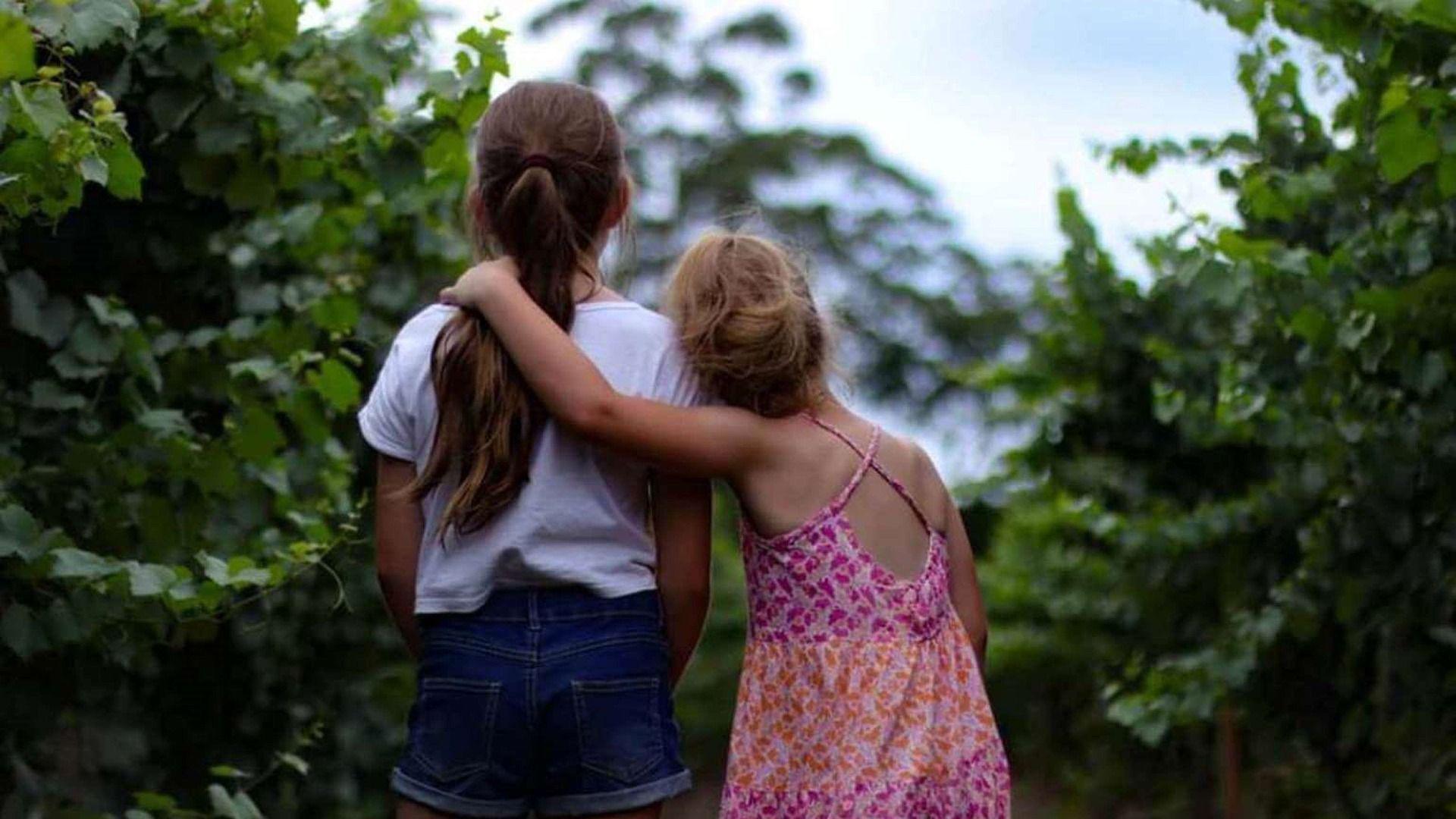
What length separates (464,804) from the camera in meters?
3.08

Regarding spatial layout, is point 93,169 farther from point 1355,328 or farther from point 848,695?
point 1355,328

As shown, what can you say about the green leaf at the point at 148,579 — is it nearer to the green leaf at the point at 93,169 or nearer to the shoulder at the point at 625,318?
the green leaf at the point at 93,169

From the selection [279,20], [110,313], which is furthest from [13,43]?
[110,313]

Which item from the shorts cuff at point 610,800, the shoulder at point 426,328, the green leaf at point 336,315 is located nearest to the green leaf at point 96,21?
the shoulder at point 426,328

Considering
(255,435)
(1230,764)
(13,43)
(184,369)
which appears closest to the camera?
(13,43)

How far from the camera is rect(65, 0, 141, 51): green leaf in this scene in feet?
10.6

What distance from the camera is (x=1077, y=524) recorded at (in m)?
7.52

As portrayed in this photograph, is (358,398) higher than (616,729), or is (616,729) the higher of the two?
(358,398)

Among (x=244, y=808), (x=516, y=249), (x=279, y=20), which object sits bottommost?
(x=244, y=808)

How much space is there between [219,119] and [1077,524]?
392 centimetres

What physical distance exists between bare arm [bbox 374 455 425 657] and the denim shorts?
15cm

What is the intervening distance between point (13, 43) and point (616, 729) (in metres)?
1.12

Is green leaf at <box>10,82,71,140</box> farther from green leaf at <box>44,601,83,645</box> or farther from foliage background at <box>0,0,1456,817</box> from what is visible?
green leaf at <box>44,601,83,645</box>

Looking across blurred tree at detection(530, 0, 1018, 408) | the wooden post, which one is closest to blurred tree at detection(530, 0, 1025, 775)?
blurred tree at detection(530, 0, 1018, 408)
